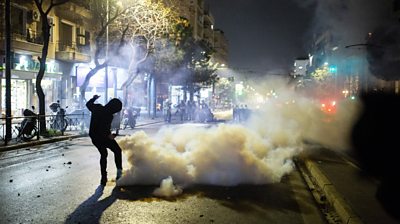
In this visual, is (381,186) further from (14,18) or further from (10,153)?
(14,18)

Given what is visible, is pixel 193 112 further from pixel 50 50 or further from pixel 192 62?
pixel 50 50

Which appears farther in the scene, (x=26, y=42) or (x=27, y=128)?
(x=26, y=42)

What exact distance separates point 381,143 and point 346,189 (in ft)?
34.5

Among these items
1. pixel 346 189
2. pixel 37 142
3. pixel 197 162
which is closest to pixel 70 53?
pixel 37 142

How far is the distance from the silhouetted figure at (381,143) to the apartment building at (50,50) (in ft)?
59.5

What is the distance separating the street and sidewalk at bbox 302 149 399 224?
1.14 feet

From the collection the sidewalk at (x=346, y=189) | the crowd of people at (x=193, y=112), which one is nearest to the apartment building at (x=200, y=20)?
the crowd of people at (x=193, y=112)

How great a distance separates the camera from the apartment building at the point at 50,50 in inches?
1015

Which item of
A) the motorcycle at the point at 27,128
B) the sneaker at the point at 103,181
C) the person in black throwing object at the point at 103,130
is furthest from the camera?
the motorcycle at the point at 27,128

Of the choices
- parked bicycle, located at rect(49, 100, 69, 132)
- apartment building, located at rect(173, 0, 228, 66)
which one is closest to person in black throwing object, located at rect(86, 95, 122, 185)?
parked bicycle, located at rect(49, 100, 69, 132)

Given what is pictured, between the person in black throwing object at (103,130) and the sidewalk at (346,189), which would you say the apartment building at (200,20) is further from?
the person in black throwing object at (103,130)

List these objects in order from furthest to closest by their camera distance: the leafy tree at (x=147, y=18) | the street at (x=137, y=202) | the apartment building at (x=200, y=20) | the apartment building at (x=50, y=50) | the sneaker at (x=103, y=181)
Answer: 1. the apartment building at (x=200, y=20)
2. the apartment building at (x=50, y=50)
3. the leafy tree at (x=147, y=18)
4. the sneaker at (x=103, y=181)
5. the street at (x=137, y=202)

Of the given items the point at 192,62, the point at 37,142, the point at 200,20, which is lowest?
the point at 37,142

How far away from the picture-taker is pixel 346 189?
26.1 ft
